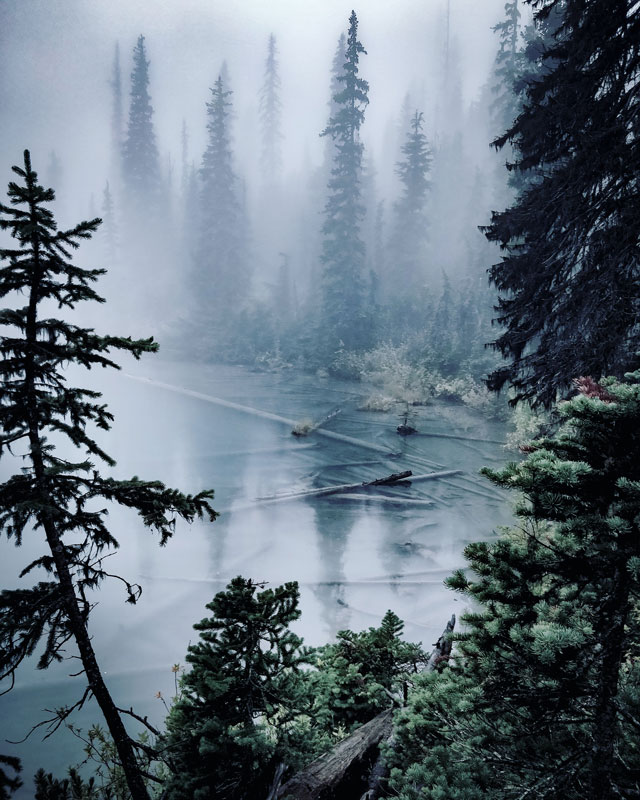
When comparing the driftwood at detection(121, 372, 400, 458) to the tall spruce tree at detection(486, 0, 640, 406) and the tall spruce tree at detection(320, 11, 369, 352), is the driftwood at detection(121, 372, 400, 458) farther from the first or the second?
the tall spruce tree at detection(320, 11, 369, 352)

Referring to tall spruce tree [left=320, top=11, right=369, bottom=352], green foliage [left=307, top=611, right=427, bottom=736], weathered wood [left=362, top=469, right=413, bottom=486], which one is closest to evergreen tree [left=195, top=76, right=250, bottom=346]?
tall spruce tree [left=320, top=11, right=369, bottom=352]

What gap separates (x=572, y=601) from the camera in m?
2.29

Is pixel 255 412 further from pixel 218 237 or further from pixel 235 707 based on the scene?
pixel 218 237

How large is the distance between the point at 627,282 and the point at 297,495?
9.13m

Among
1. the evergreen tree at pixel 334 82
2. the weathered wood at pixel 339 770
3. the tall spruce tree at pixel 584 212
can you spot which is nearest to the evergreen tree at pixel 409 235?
the evergreen tree at pixel 334 82

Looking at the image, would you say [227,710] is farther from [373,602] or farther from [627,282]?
[627,282]

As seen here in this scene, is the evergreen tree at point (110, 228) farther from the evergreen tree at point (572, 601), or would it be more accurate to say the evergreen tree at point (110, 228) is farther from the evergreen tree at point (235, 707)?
the evergreen tree at point (572, 601)

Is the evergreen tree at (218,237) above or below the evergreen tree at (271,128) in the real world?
below

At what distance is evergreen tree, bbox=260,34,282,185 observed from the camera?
54.8 m

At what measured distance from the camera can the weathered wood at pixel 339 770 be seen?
124 inches

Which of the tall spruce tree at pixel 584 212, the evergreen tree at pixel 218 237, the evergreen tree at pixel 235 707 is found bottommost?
the evergreen tree at pixel 235 707

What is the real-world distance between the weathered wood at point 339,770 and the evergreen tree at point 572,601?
134 cm

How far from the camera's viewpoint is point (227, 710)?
315cm

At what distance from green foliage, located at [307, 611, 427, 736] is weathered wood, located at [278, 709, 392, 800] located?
0.34 meters
